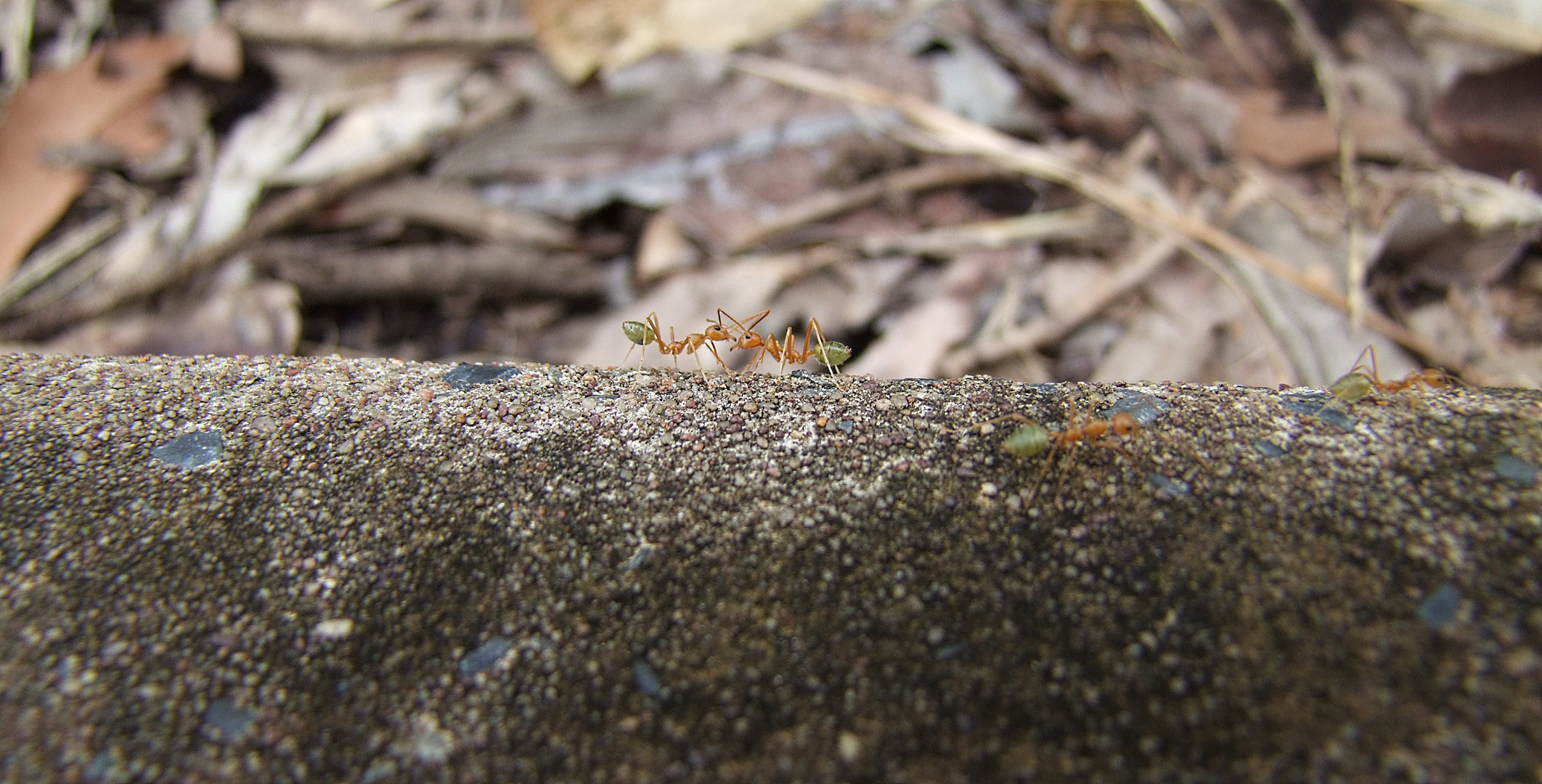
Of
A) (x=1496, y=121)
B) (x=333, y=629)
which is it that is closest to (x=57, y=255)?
(x=333, y=629)

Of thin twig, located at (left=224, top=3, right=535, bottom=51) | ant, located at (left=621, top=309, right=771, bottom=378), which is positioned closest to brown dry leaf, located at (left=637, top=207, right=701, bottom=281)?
ant, located at (left=621, top=309, right=771, bottom=378)

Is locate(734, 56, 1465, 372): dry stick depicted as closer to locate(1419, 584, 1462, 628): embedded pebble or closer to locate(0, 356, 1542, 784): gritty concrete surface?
locate(0, 356, 1542, 784): gritty concrete surface

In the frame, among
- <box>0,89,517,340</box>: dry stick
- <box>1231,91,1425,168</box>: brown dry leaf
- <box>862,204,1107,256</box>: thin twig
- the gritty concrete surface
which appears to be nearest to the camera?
the gritty concrete surface

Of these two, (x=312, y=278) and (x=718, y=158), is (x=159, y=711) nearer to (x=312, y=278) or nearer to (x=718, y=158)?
(x=312, y=278)

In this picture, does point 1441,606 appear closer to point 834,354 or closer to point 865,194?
point 834,354

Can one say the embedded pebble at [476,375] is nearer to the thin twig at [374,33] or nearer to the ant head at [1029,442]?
the ant head at [1029,442]

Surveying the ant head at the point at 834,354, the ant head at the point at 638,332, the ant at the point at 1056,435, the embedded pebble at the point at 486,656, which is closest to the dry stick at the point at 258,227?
the ant head at the point at 638,332
